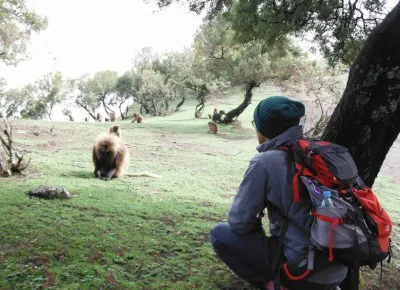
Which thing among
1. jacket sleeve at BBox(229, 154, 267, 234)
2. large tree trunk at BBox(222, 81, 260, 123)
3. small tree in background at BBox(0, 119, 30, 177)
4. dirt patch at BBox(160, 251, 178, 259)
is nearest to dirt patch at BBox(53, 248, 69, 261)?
dirt patch at BBox(160, 251, 178, 259)

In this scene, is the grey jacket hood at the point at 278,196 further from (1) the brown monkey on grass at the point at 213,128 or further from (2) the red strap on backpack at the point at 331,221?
(1) the brown monkey on grass at the point at 213,128

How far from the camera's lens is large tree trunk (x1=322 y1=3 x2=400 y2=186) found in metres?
4.06

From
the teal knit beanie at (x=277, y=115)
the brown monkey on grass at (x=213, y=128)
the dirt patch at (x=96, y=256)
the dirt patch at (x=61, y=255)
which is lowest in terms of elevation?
the brown monkey on grass at (x=213, y=128)

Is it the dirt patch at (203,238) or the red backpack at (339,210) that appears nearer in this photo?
the red backpack at (339,210)

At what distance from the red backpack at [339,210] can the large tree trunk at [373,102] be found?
4.74ft

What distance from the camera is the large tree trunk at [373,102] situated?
4.06m

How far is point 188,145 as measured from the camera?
19.6 m

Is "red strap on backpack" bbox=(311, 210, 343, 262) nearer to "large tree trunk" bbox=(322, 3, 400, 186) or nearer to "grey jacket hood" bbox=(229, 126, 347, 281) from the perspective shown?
"grey jacket hood" bbox=(229, 126, 347, 281)

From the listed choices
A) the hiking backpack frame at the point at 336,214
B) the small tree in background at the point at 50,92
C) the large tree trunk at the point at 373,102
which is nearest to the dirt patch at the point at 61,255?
the hiking backpack frame at the point at 336,214

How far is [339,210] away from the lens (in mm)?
2670

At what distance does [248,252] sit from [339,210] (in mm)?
938

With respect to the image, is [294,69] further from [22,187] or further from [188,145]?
[22,187]

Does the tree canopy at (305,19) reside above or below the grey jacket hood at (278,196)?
above

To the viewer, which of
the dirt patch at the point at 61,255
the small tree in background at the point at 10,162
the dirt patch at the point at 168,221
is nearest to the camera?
the dirt patch at the point at 61,255
